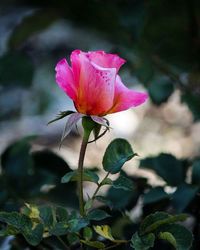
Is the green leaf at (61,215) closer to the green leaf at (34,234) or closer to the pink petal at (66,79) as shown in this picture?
the green leaf at (34,234)

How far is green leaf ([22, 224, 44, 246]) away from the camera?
727 mm

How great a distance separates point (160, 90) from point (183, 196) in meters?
0.38

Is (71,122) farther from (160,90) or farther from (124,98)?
(160,90)

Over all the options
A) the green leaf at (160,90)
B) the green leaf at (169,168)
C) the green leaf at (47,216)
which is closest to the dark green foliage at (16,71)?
the green leaf at (160,90)

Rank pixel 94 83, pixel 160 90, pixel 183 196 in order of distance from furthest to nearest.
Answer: pixel 160 90 → pixel 183 196 → pixel 94 83

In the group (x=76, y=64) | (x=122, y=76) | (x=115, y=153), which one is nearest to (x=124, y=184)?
(x=115, y=153)

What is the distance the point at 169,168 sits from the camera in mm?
965

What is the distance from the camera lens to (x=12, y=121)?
2199 millimetres

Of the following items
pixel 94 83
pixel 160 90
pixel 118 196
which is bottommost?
pixel 118 196

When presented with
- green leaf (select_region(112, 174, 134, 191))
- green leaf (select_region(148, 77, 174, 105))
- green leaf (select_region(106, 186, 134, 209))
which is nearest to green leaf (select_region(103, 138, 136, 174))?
green leaf (select_region(112, 174, 134, 191))

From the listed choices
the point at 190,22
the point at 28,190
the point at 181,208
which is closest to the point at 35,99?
the point at 190,22

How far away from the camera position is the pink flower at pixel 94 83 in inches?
27.1

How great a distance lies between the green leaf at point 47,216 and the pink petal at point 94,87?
0.14m

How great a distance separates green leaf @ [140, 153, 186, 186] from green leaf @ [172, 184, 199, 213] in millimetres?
54
